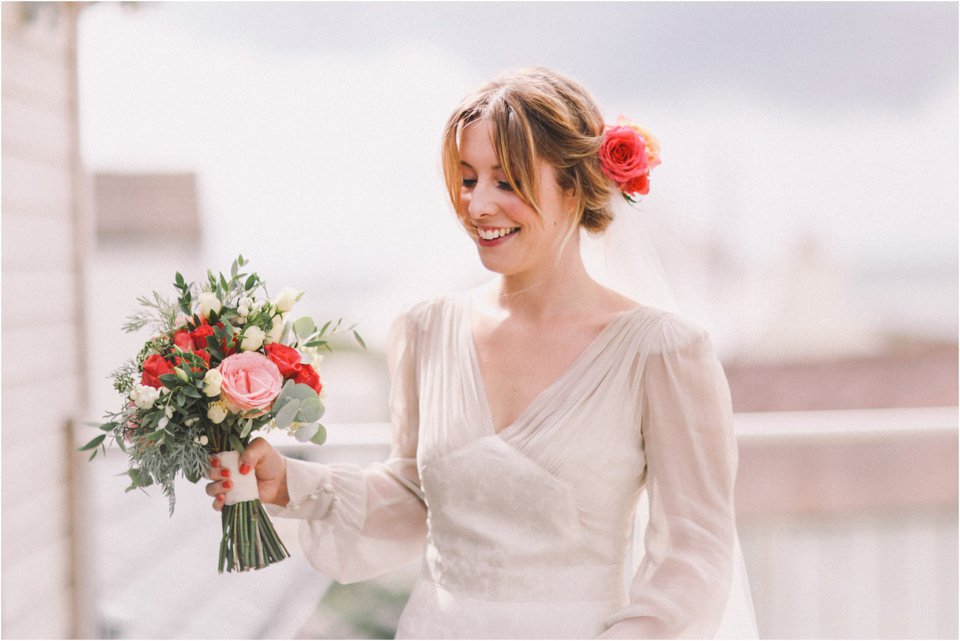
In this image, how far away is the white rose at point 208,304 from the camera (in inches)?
50.6

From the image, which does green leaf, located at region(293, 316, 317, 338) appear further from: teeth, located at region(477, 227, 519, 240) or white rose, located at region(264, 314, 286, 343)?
teeth, located at region(477, 227, 519, 240)

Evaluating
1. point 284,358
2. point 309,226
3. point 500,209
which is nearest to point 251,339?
point 284,358

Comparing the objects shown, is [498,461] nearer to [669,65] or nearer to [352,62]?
[352,62]

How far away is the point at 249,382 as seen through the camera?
121cm

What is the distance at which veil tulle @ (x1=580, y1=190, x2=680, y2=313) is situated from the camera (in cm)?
140

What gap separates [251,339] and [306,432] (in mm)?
195

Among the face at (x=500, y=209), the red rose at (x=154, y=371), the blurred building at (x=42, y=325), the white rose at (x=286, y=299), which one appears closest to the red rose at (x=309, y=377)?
the white rose at (x=286, y=299)

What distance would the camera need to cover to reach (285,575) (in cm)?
273

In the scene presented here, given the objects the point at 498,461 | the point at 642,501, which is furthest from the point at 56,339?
the point at 642,501

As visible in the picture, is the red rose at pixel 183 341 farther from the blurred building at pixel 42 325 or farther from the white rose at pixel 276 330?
the blurred building at pixel 42 325

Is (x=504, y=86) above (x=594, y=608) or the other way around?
above

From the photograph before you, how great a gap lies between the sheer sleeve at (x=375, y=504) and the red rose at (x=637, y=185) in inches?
21.2

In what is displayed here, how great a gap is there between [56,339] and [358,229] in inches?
87.4

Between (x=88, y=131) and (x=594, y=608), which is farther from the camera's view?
(x=88, y=131)
